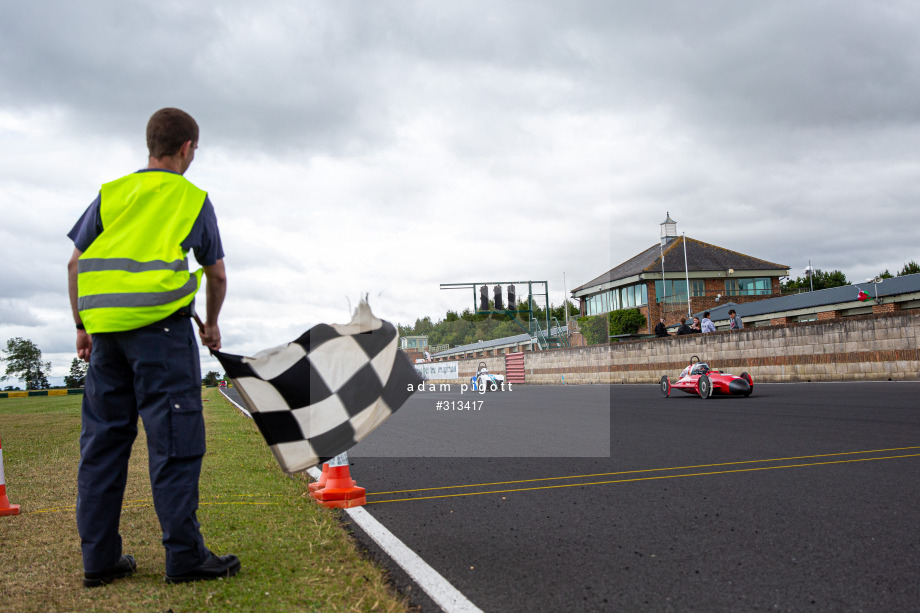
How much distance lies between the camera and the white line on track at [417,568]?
2505 millimetres

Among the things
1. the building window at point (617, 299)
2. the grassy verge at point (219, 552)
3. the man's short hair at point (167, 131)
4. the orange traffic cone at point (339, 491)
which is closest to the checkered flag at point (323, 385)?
the grassy verge at point (219, 552)

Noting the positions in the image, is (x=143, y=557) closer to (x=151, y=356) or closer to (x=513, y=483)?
(x=151, y=356)

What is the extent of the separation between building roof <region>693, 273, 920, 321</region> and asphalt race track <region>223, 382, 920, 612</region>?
85.1 ft

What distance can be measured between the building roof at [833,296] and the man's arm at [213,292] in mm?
31352

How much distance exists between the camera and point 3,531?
12.8 ft

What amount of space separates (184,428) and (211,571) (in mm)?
606

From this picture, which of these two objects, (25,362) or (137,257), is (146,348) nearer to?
(137,257)

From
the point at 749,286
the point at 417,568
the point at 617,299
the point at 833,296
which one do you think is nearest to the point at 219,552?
the point at 417,568

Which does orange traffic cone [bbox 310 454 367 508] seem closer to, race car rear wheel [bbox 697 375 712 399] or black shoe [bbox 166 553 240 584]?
black shoe [bbox 166 553 240 584]

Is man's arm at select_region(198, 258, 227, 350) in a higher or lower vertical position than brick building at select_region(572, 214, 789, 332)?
lower

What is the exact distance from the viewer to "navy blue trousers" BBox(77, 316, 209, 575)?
2688 millimetres

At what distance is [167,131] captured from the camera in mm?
2902

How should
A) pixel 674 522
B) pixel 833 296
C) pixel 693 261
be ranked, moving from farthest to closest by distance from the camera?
pixel 693 261 → pixel 833 296 → pixel 674 522

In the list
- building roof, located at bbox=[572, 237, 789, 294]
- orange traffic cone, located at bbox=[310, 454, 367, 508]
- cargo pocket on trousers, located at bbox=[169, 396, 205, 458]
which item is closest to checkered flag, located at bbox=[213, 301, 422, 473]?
cargo pocket on trousers, located at bbox=[169, 396, 205, 458]
